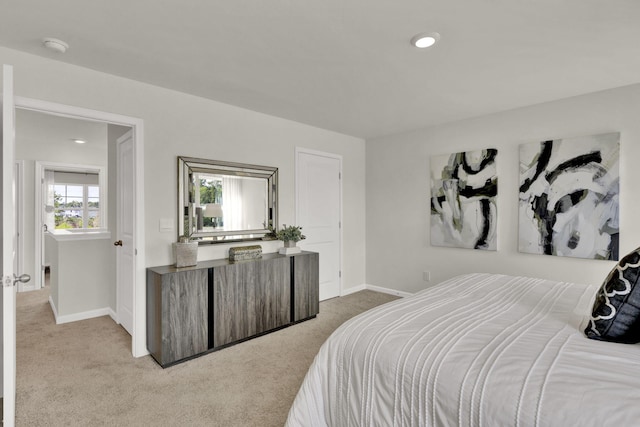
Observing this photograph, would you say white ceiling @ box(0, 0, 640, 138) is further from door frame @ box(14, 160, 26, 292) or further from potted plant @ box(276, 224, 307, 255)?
door frame @ box(14, 160, 26, 292)

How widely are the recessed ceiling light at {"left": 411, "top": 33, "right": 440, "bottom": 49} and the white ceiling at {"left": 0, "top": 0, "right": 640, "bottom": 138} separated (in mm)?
62

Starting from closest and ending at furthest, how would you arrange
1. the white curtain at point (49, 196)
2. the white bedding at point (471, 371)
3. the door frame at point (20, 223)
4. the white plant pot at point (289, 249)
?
the white bedding at point (471, 371) → the white plant pot at point (289, 249) → the door frame at point (20, 223) → the white curtain at point (49, 196)

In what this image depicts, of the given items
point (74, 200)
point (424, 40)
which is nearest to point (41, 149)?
point (74, 200)

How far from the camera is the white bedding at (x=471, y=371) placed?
0.97m

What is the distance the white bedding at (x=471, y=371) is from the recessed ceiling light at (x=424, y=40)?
1.68 metres

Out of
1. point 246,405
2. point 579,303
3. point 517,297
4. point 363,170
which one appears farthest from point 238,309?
point 363,170

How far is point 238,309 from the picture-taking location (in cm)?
306

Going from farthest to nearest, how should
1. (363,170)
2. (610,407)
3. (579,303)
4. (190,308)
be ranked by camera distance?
1. (363,170)
2. (190,308)
3. (579,303)
4. (610,407)

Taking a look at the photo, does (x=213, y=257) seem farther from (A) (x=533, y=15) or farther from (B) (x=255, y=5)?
(A) (x=533, y=15)

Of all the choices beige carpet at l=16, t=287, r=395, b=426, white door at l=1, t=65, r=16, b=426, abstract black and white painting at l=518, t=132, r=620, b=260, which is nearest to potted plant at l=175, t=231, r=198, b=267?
beige carpet at l=16, t=287, r=395, b=426

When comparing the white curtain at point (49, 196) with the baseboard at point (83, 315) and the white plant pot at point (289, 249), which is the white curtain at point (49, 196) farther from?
the white plant pot at point (289, 249)

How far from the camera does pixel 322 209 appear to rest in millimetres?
4504

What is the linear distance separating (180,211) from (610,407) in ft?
10.1

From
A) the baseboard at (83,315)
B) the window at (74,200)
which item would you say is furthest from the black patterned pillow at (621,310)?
the window at (74,200)
